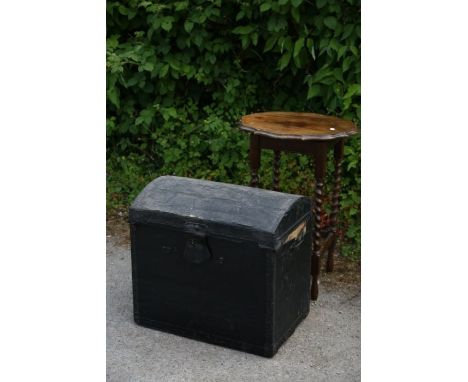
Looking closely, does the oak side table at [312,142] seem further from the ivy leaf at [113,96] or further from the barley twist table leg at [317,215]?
the ivy leaf at [113,96]

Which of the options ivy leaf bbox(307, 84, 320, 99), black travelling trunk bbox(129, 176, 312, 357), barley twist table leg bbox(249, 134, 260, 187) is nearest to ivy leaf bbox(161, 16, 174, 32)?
ivy leaf bbox(307, 84, 320, 99)

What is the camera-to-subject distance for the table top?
11.9 feet

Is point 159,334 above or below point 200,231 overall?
below

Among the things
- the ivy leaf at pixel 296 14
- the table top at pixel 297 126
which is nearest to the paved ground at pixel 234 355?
the table top at pixel 297 126

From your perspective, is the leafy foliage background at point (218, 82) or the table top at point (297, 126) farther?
the leafy foliage background at point (218, 82)

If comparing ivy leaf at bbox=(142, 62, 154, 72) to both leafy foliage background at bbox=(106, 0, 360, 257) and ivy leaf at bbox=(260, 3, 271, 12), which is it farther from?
ivy leaf at bbox=(260, 3, 271, 12)

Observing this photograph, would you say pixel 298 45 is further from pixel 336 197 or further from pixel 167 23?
pixel 336 197

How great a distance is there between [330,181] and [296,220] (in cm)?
161

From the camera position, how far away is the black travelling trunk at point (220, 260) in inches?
128

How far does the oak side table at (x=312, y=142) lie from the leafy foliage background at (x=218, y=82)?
0.61 m

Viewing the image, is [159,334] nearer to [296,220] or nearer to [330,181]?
[296,220]

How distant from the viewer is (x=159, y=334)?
3.61 m

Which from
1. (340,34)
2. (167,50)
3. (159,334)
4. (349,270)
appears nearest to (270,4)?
(340,34)

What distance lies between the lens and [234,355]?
11.2 ft
